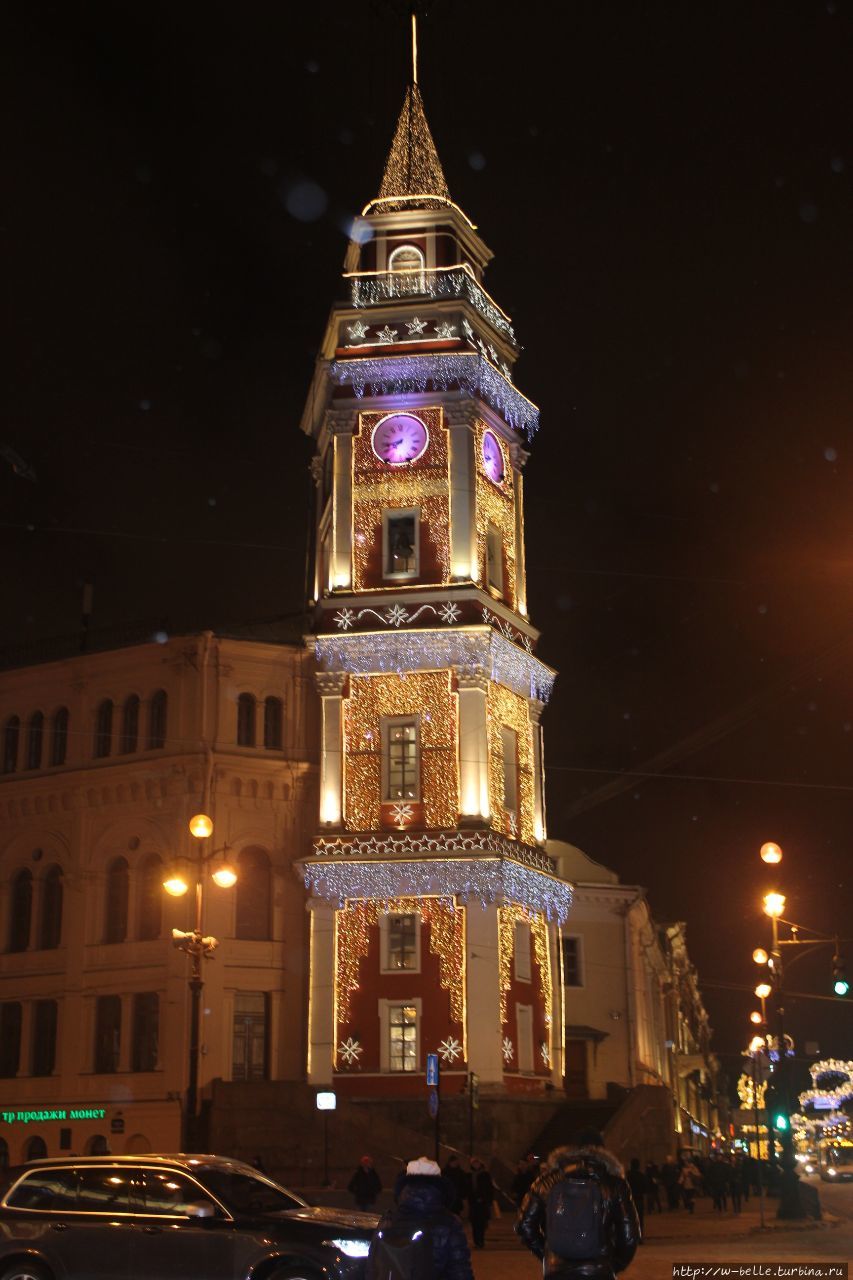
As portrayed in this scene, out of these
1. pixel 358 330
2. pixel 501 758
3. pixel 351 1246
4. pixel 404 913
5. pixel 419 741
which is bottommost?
pixel 351 1246

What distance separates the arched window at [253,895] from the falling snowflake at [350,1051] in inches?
185

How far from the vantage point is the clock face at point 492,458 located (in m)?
47.5

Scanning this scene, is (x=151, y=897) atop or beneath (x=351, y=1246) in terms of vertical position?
atop

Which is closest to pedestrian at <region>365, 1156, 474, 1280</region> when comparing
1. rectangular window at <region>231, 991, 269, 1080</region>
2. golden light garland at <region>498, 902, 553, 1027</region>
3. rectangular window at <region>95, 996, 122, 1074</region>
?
golden light garland at <region>498, 902, 553, 1027</region>

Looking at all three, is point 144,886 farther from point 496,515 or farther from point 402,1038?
point 496,515

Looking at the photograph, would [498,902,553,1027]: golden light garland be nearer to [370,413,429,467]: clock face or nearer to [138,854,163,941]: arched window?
[138,854,163,941]: arched window

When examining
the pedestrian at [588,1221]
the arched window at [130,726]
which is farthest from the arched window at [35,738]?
the pedestrian at [588,1221]

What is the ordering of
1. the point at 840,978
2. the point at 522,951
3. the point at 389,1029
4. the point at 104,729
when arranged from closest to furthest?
1. the point at 840,978
2. the point at 389,1029
3. the point at 522,951
4. the point at 104,729

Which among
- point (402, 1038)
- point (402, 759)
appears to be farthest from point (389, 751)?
point (402, 1038)

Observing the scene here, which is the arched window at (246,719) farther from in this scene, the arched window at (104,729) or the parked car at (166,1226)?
the parked car at (166,1226)

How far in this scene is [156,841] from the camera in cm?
4600

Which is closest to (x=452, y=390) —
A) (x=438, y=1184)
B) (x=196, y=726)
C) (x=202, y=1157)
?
(x=196, y=726)

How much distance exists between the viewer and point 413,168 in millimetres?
52250

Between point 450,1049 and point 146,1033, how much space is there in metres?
9.13
